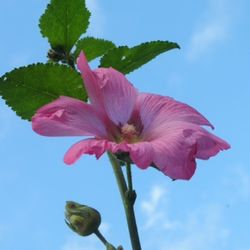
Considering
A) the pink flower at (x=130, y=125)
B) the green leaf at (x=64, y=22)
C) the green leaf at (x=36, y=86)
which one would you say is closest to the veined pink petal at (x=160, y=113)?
the pink flower at (x=130, y=125)

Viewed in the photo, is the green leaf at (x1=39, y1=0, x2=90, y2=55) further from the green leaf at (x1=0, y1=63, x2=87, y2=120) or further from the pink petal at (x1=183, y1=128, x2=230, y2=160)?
the pink petal at (x1=183, y1=128, x2=230, y2=160)

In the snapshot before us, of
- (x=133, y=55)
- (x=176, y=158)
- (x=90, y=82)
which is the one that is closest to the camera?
(x=176, y=158)

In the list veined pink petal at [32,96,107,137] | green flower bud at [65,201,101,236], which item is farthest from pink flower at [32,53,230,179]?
green flower bud at [65,201,101,236]

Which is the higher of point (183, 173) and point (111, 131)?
point (111, 131)

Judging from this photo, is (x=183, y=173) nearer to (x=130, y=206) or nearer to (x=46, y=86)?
(x=130, y=206)

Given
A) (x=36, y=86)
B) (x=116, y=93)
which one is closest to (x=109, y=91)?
(x=116, y=93)

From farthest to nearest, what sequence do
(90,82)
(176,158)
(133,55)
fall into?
(133,55) → (90,82) → (176,158)

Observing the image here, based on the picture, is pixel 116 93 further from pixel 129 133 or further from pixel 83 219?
pixel 83 219

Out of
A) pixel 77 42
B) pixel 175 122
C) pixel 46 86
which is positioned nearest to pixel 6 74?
pixel 46 86
